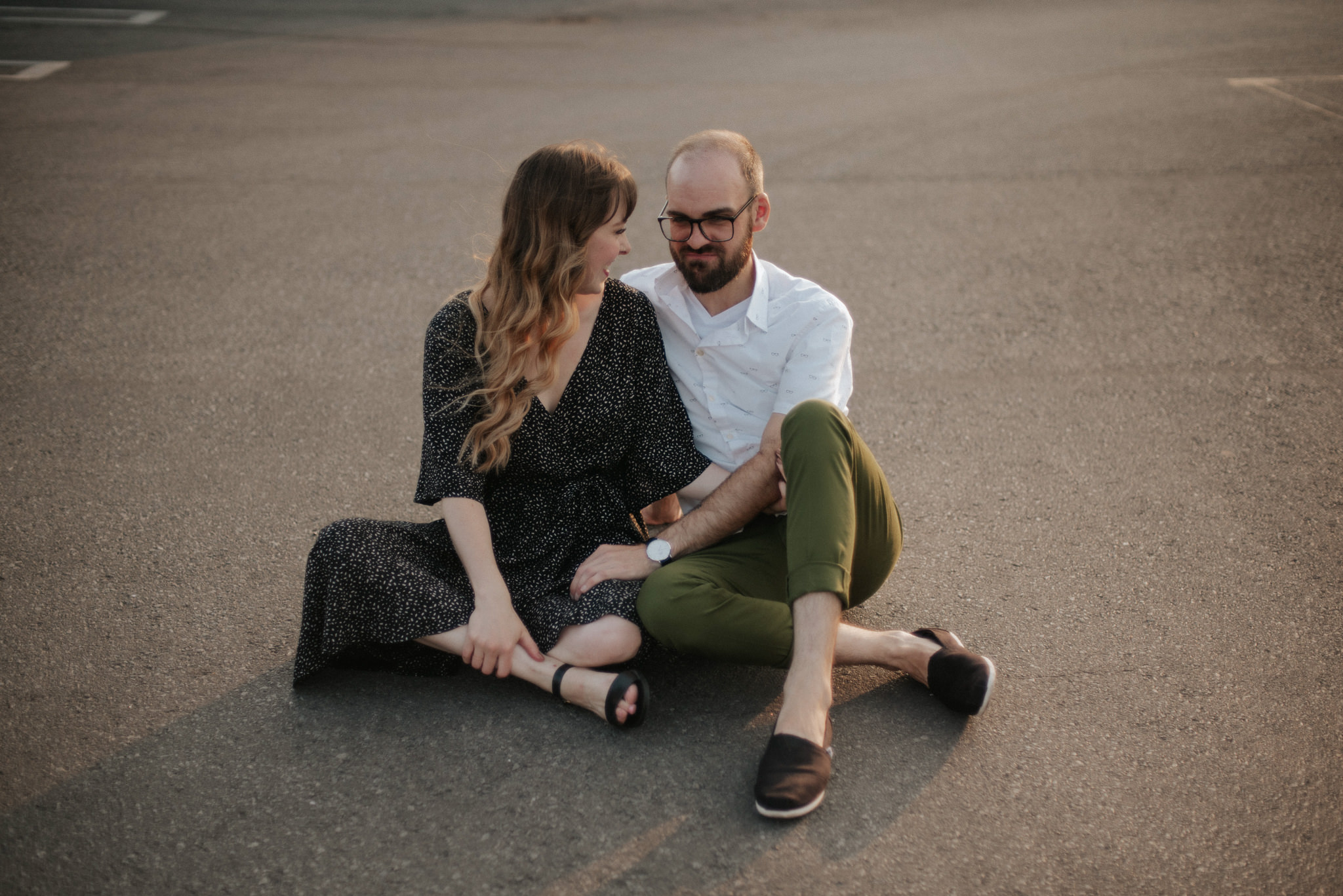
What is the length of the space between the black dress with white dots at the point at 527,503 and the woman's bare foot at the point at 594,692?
146mm

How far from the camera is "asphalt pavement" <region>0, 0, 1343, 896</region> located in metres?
2.37

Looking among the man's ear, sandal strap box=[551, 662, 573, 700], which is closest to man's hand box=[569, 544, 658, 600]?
sandal strap box=[551, 662, 573, 700]

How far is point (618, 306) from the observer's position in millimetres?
3061

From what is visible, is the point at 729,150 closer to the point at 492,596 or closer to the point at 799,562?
the point at 799,562

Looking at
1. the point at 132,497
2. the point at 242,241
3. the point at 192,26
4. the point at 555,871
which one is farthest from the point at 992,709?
the point at 192,26

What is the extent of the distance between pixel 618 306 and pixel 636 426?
0.40m

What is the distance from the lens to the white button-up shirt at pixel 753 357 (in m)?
3.01

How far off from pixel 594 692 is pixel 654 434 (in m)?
0.87

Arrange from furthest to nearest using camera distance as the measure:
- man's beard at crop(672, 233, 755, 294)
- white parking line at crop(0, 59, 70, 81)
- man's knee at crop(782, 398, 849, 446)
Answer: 1. white parking line at crop(0, 59, 70, 81)
2. man's beard at crop(672, 233, 755, 294)
3. man's knee at crop(782, 398, 849, 446)

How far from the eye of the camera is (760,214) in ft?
10.1

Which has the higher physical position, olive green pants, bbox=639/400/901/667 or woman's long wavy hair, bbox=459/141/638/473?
woman's long wavy hair, bbox=459/141/638/473

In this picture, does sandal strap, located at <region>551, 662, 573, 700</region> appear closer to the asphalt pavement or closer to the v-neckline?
the asphalt pavement

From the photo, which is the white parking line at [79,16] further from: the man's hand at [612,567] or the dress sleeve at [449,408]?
the man's hand at [612,567]

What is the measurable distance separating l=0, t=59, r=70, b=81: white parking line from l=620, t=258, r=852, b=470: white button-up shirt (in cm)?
910
